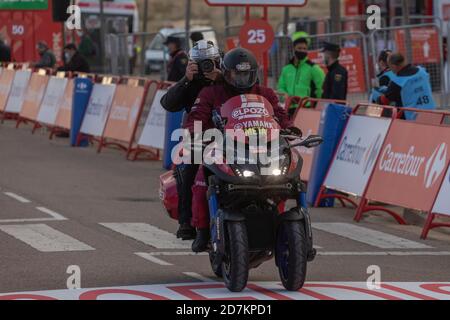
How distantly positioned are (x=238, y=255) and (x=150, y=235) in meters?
4.01

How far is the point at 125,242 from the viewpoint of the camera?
42.2ft

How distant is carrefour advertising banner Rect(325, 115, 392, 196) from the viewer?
50.7ft

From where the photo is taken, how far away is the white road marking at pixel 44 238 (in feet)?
40.5

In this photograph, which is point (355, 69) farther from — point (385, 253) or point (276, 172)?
point (276, 172)

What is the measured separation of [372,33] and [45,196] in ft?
26.0

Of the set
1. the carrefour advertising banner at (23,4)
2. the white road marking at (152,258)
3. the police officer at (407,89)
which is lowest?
the white road marking at (152,258)

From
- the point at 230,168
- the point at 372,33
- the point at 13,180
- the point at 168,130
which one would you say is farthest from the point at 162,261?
the point at 372,33

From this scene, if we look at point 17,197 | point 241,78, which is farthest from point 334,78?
point 241,78

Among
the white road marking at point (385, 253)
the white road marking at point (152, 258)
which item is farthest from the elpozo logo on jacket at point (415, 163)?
the white road marking at point (152, 258)

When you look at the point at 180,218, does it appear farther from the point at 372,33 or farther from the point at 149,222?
the point at 372,33

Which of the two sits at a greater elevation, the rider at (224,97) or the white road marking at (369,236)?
the rider at (224,97)

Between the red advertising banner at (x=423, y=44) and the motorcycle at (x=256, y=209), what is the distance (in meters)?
13.5

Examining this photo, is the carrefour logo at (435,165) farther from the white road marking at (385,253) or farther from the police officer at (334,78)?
the police officer at (334,78)

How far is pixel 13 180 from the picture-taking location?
18547 mm
